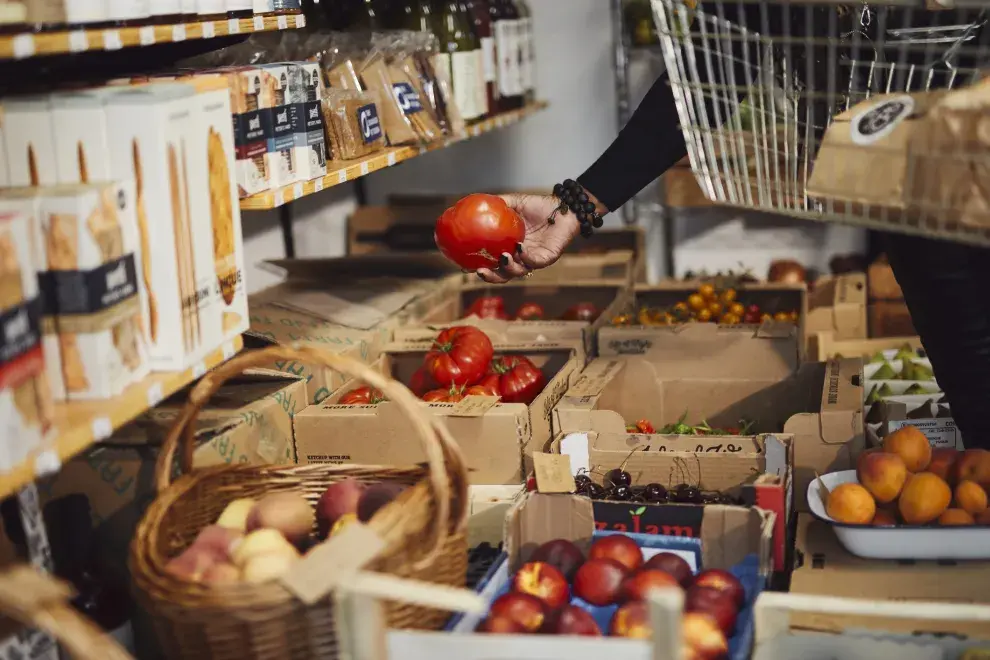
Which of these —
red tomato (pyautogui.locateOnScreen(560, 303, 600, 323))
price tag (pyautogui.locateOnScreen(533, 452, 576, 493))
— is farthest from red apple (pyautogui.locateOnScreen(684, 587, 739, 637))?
red tomato (pyautogui.locateOnScreen(560, 303, 600, 323))

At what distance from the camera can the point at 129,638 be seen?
1.89 meters

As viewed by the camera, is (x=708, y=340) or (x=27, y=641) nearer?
(x=27, y=641)

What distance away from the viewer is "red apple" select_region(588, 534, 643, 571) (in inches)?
74.6

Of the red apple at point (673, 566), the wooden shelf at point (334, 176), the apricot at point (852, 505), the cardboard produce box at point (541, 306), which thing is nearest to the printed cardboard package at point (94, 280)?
the wooden shelf at point (334, 176)

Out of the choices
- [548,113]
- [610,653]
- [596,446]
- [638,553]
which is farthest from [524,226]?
[548,113]

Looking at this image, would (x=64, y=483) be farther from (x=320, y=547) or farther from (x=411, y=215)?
(x=411, y=215)

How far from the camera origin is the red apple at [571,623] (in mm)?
1650

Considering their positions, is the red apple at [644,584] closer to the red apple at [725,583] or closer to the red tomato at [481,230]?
the red apple at [725,583]

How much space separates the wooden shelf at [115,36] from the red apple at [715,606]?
1256mm

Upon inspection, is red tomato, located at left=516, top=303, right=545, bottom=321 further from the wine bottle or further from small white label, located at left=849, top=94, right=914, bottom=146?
small white label, located at left=849, top=94, right=914, bottom=146

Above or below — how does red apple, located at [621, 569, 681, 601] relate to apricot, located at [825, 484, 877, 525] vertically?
below

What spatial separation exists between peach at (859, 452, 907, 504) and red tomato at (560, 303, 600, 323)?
1.60 meters

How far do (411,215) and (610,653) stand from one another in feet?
10.5

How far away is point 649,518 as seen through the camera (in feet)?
6.61
